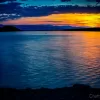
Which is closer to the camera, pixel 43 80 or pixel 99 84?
pixel 99 84

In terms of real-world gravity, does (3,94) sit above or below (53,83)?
above

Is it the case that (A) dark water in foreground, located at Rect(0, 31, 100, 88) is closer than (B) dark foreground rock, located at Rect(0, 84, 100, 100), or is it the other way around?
(B) dark foreground rock, located at Rect(0, 84, 100, 100)

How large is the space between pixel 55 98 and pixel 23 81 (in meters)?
14.3

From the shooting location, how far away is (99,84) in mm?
26562

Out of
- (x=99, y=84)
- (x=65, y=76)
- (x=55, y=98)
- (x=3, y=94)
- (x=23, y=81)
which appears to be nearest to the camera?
(x=55, y=98)

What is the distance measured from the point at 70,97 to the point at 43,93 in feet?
7.07

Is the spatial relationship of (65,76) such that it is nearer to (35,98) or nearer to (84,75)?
(84,75)

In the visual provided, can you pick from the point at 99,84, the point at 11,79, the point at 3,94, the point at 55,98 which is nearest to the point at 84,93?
the point at 55,98

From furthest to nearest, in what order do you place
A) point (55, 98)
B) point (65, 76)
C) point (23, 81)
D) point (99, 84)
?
point (65, 76)
point (23, 81)
point (99, 84)
point (55, 98)

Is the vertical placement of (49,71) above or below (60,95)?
below

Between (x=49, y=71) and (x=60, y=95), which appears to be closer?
(x=60, y=95)

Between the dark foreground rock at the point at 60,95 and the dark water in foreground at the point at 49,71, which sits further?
the dark water in foreground at the point at 49,71

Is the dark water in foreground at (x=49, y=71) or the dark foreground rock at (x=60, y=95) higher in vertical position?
the dark foreground rock at (x=60, y=95)

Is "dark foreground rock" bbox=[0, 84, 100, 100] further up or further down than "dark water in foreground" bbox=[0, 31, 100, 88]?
further up
